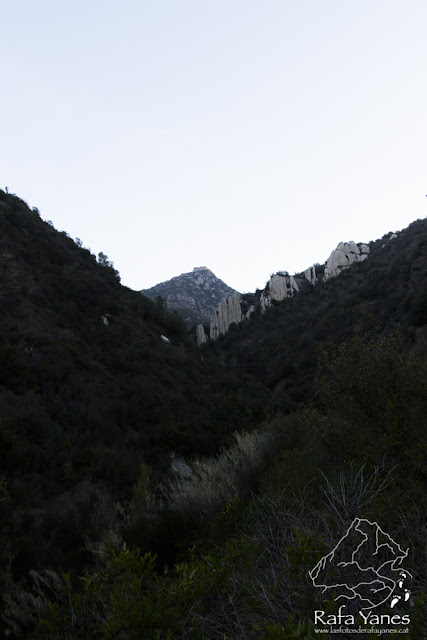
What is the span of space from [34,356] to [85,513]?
6.92 metres

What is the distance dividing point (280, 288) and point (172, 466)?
1384 inches

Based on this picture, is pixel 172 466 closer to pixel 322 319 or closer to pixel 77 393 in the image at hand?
pixel 77 393

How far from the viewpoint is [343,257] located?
39.4 metres

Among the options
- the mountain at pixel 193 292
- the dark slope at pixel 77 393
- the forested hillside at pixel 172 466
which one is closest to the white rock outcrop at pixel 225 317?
the mountain at pixel 193 292

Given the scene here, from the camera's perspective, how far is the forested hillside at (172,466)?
2432 mm

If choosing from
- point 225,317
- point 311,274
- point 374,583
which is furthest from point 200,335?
point 374,583

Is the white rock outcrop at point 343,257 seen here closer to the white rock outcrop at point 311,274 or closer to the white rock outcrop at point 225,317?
the white rock outcrop at point 311,274

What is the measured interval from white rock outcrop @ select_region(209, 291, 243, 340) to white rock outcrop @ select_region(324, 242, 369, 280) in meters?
11.2

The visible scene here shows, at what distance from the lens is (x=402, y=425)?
4422 mm

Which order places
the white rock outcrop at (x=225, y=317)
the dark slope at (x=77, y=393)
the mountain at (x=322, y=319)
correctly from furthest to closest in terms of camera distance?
1. the white rock outcrop at (x=225, y=317)
2. the mountain at (x=322, y=319)
3. the dark slope at (x=77, y=393)

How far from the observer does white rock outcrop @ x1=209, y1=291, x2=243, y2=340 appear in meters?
40.8

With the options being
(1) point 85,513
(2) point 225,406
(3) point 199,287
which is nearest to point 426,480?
(1) point 85,513

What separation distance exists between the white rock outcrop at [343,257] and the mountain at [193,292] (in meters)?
23.6

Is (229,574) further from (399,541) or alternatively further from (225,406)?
(225,406)
